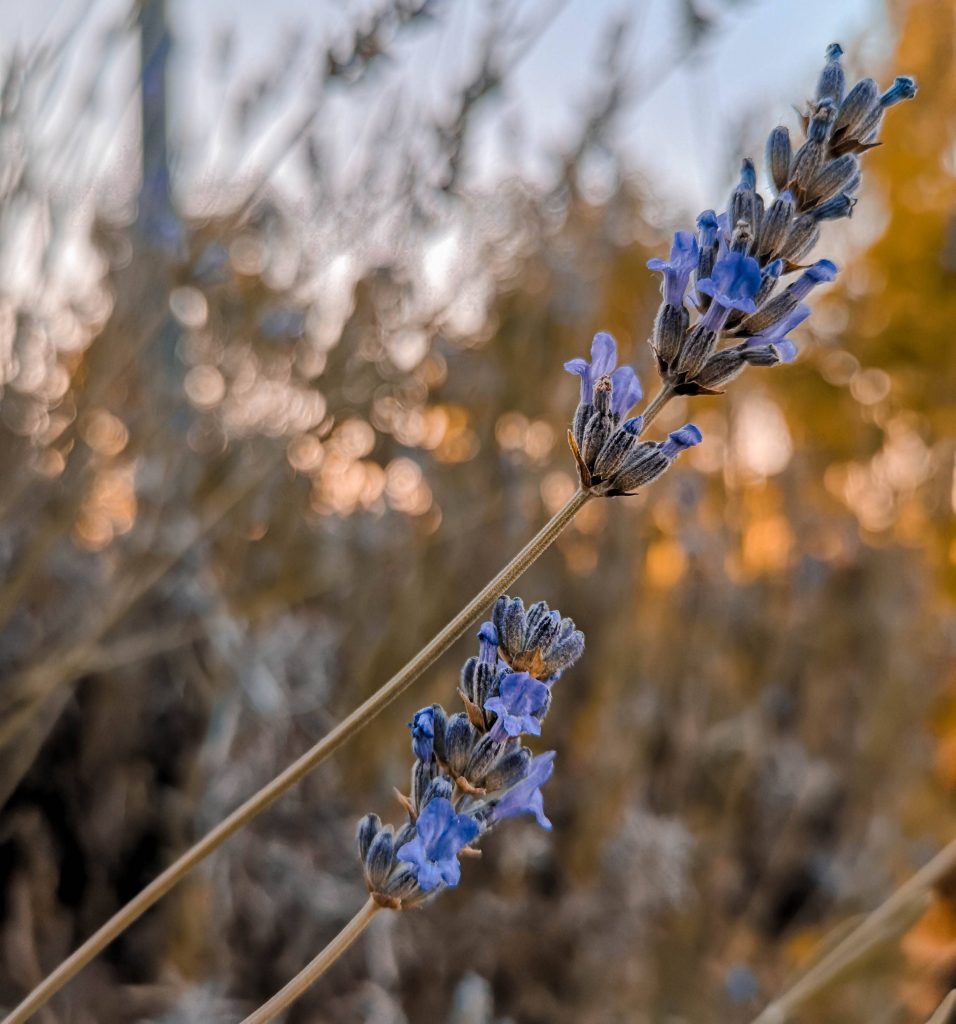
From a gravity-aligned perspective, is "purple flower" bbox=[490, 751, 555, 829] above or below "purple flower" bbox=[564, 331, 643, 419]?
below

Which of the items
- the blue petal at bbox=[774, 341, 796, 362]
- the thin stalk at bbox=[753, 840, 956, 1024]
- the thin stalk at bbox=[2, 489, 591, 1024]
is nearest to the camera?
the thin stalk at bbox=[2, 489, 591, 1024]

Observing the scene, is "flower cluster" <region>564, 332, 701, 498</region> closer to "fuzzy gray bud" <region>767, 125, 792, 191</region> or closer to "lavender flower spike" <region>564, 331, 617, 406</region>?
"lavender flower spike" <region>564, 331, 617, 406</region>

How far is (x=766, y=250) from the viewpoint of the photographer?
0.56 m

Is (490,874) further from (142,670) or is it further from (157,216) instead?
(157,216)

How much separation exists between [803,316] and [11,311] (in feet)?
4.19

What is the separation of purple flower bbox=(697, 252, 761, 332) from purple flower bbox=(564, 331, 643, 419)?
2.9 inches

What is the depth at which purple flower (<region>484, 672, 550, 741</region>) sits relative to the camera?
0.51m

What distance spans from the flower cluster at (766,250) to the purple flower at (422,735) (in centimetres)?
23

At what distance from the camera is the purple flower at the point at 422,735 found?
561 millimetres

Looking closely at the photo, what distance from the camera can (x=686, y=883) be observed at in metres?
2.33

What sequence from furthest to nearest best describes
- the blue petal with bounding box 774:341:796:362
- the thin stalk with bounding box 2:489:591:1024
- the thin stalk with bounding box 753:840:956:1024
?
1. the thin stalk with bounding box 753:840:956:1024
2. the blue petal with bounding box 774:341:796:362
3. the thin stalk with bounding box 2:489:591:1024

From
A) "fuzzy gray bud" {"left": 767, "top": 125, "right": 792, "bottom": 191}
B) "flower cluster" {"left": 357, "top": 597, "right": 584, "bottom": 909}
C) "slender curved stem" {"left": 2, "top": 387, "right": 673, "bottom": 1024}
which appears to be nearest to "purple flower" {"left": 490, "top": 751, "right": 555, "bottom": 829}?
"flower cluster" {"left": 357, "top": 597, "right": 584, "bottom": 909}

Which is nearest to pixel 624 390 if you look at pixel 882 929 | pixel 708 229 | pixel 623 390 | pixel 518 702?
pixel 623 390

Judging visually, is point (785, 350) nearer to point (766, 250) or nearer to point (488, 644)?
point (766, 250)
